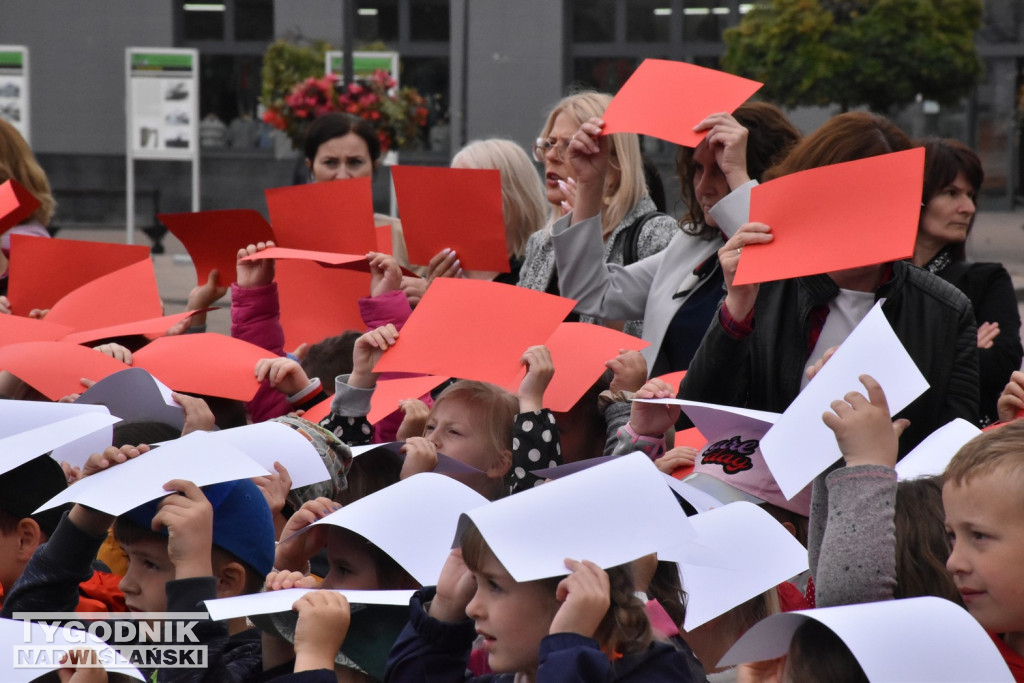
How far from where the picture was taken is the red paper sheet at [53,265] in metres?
3.83

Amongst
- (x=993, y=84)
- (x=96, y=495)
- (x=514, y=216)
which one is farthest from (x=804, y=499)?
(x=993, y=84)

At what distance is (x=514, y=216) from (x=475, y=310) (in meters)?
1.23

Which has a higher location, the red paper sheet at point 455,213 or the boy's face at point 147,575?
the red paper sheet at point 455,213

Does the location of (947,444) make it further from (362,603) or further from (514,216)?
(514,216)

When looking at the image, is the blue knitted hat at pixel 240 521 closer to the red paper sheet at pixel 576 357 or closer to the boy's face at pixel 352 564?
the boy's face at pixel 352 564

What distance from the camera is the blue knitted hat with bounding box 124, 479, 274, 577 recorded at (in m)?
2.19

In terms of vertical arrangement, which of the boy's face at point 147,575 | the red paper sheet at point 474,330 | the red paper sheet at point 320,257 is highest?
the red paper sheet at point 320,257

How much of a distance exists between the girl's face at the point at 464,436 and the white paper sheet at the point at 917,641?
1.42 m

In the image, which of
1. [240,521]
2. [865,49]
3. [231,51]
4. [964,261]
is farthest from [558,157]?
[231,51]

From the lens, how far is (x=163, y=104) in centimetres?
1452

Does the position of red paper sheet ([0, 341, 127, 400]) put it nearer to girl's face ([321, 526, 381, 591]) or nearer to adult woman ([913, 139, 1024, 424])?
girl's face ([321, 526, 381, 591])

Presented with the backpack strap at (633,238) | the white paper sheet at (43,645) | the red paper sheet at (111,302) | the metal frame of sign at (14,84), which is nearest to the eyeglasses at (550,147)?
the backpack strap at (633,238)

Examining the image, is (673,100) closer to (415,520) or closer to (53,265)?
(415,520)

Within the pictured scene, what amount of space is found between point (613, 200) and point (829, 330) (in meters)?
1.30
